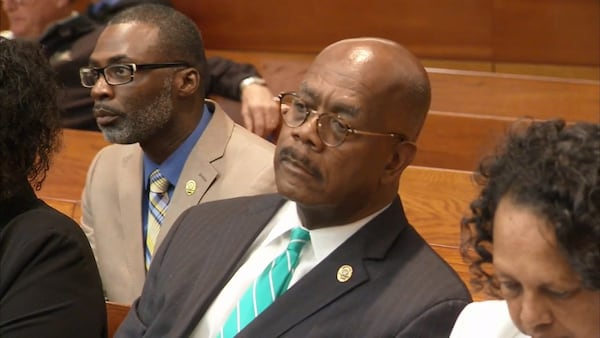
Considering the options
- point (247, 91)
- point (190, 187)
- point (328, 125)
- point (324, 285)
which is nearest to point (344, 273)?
point (324, 285)

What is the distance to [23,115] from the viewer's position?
0.90m

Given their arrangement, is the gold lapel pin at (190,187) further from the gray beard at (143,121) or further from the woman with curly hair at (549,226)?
the woman with curly hair at (549,226)

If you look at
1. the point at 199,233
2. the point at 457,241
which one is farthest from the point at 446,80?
the point at 199,233

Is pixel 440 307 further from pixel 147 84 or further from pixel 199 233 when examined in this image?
pixel 147 84

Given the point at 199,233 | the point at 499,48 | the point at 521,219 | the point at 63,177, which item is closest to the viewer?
the point at 521,219

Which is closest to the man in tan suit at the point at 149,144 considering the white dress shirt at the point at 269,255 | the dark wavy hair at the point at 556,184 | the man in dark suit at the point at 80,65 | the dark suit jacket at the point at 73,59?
the man in dark suit at the point at 80,65

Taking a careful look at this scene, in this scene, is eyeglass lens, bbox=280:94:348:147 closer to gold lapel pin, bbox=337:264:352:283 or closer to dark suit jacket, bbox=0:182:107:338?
gold lapel pin, bbox=337:264:352:283

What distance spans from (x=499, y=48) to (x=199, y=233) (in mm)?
1106

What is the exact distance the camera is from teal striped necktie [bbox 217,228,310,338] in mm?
865

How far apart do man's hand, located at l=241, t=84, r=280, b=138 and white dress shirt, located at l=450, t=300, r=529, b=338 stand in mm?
599

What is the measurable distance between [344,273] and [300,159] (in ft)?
0.34

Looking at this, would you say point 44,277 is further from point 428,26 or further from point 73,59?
point 428,26

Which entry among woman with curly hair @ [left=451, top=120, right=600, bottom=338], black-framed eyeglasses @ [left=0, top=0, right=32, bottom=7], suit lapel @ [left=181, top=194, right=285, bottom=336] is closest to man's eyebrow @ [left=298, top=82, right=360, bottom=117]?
suit lapel @ [left=181, top=194, right=285, bottom=336]

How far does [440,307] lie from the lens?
2.64 feet
